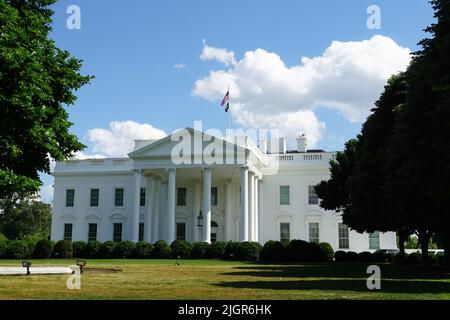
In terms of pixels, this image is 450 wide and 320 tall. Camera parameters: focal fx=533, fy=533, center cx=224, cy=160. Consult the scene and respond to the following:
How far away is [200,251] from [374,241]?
17.6 metres

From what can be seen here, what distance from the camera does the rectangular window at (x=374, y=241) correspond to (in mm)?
49250

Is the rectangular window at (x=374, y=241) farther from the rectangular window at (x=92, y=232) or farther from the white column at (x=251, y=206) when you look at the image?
the rectangular window at (x=92, y=232)

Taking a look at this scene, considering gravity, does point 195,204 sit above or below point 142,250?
above

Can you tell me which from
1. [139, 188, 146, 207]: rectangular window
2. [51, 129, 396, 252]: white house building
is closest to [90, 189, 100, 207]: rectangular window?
[51, 129, 396, 252]: white house building

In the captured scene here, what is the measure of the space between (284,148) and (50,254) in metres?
27.2

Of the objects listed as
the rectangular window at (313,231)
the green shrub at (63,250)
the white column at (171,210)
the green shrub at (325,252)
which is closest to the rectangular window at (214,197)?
the white column at (171,210)

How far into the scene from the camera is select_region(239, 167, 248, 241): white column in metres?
43.7

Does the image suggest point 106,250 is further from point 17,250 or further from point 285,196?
point 285,196

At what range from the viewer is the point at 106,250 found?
44.5 m

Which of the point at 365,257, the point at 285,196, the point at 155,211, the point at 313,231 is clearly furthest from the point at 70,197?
the point at 365,257

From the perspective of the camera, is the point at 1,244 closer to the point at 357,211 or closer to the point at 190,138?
the point at 190,138

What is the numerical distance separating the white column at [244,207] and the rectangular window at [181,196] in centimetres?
955

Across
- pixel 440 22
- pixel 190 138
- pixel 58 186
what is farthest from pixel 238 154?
pixel 440 22

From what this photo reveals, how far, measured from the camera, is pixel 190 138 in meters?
45.9
